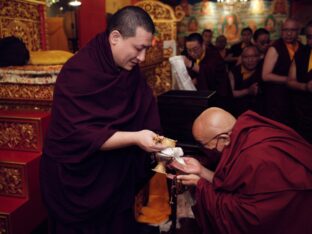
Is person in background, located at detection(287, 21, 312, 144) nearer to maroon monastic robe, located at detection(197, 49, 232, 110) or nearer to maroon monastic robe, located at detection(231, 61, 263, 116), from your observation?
maroon monastic robe, located at detection(231, 61, 263, 116)

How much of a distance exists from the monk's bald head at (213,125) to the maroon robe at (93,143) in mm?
245

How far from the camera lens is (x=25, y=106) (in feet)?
9.25

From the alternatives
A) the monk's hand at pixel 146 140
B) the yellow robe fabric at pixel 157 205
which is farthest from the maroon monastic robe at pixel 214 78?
the monk's hand at pixel 146 140

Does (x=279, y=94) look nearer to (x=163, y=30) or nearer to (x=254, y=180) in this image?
(x=163, y=30)

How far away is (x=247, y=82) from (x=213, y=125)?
116 inches

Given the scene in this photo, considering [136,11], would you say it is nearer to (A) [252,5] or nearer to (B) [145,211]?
(B) [145,211]

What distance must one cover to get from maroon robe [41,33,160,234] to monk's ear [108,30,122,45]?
3 centimetres

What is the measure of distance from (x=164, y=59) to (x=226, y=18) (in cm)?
786

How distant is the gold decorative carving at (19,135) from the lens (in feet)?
8.06

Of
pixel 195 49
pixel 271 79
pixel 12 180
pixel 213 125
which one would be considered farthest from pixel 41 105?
Result: pixel 271 79

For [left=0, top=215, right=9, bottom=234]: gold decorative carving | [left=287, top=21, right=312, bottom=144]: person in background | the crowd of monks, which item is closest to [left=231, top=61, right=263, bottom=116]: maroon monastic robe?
the crowd of monks

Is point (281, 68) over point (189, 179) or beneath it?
over

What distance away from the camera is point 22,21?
3.76m

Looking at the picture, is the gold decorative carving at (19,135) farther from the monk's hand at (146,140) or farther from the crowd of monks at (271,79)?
the crowd of monks at (271,79)
